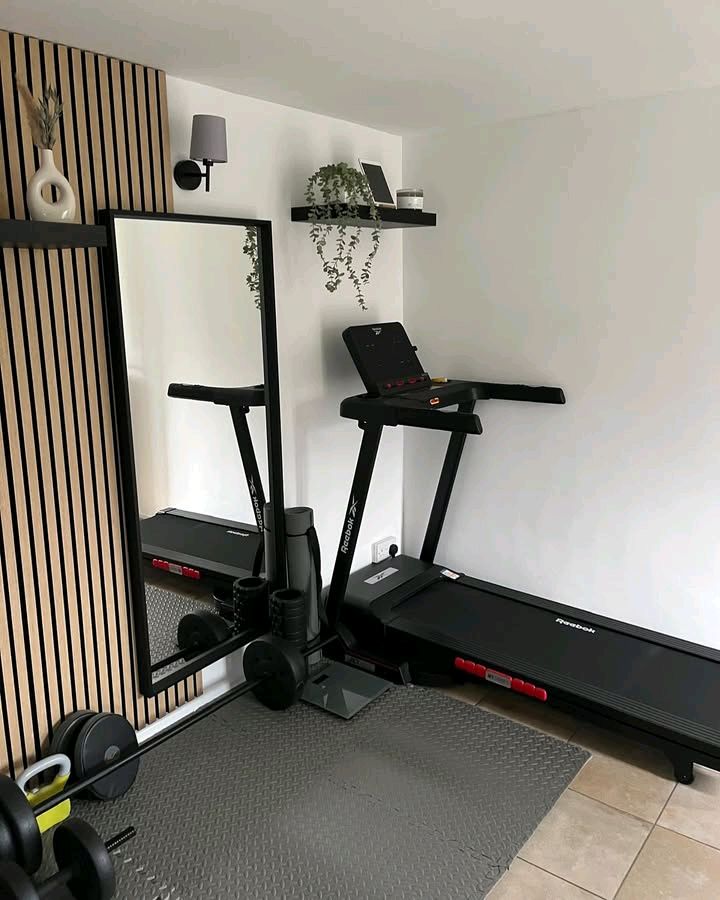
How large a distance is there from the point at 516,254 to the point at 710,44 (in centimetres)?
125

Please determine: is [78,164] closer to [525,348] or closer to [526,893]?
[525,348]

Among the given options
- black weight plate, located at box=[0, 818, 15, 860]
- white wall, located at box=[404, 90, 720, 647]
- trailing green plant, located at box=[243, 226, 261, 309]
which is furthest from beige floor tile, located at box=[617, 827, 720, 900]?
trailing green plant, located at box=[243, 226, 261, 309]

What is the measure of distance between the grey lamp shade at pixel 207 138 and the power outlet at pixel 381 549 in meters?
2.12

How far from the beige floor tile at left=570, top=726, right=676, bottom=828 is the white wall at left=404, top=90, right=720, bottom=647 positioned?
660 mm

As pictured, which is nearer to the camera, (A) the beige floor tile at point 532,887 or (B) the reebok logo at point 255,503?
(A) the beige floor tile at point 532,887

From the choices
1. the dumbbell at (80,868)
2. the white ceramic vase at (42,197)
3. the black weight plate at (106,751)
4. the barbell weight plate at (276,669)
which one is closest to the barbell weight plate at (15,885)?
the dumbbell at (80,868)

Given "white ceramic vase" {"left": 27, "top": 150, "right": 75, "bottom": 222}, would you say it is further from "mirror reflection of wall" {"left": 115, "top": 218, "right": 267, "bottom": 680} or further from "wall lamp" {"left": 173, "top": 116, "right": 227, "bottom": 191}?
"wall lamp" {"left": 173, "top": 116, "right": 227, "bottom": 191}

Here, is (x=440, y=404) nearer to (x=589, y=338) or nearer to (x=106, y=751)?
(x=589, y=338)

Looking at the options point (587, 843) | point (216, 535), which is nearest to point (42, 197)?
point (216, 535)

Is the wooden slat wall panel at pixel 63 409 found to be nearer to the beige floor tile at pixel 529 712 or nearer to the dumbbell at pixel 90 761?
the dumbbell at pixel 90 761

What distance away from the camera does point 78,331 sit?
2484 mm

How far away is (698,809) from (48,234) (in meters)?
2.72

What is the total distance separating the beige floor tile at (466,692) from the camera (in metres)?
3.31

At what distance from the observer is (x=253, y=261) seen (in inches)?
120
